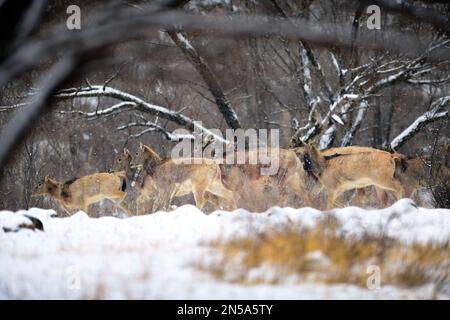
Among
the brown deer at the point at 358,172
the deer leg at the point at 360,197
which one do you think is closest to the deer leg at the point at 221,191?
the brown deer at the point at 358,172

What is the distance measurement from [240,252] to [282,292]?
3.72 ft

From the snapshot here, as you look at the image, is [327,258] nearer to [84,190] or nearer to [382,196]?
[382,196]

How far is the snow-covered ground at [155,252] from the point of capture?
4.61m

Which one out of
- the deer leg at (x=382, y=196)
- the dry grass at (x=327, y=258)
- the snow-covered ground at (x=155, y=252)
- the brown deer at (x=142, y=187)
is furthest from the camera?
the brown deer at (x=142, y=187)

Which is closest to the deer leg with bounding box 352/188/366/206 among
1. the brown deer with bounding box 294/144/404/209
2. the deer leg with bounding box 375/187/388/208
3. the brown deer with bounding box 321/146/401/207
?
the brown deer with bounding box 321/146/401/207

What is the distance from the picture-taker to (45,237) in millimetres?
6961

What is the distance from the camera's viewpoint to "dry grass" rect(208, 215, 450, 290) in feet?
16.5

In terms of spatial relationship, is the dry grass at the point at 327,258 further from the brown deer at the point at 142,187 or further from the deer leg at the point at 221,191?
the brown deer at the point at 142,187

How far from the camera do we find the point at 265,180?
13.2 m

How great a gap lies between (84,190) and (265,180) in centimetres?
446

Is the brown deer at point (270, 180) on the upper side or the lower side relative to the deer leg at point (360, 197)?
upper

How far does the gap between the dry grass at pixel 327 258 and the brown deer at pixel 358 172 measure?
6.04m

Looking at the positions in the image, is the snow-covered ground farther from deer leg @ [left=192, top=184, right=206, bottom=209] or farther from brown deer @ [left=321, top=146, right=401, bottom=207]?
brown deer @ [left=321, top=146, right=401, bottom=207]

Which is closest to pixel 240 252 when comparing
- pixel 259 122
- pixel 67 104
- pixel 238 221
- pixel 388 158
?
pixel 238 221
